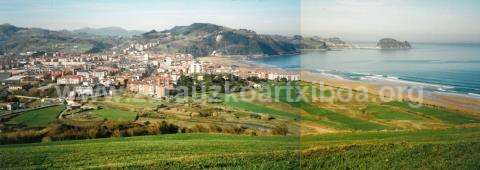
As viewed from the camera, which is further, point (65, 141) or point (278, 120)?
point (278, 120)

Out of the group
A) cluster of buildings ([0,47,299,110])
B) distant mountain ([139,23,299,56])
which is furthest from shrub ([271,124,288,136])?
distant mountain ([139,23,299,56])

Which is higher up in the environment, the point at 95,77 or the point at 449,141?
the point at 95,77

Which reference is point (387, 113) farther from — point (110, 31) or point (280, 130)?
point (110, 31)

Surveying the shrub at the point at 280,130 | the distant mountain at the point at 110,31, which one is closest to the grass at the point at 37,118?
the distant mountain at the point at 110,31

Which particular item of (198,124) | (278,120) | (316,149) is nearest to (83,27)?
(198,124)

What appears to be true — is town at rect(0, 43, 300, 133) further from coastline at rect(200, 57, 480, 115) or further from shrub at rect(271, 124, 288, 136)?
coastline at rect(200, 57, 480, 115)

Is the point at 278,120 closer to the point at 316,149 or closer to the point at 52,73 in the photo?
the point at 316,149
